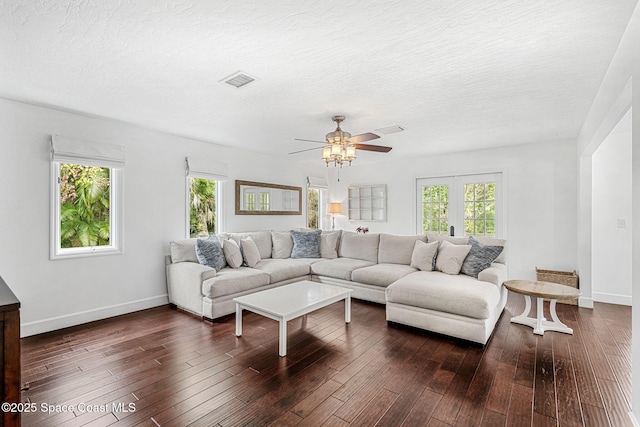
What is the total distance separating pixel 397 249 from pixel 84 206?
4.23 meters

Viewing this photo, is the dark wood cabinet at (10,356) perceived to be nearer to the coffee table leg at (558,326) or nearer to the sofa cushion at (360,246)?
the coffee table leg at (558,326)

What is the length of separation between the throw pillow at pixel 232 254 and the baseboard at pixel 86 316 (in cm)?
104

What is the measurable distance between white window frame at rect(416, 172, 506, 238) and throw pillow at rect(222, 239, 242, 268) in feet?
11.7

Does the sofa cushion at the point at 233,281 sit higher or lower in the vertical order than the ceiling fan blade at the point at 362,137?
lower

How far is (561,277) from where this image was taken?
425cm

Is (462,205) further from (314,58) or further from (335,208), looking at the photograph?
(314,58)

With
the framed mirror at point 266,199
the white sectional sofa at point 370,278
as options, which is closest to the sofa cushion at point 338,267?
the white sectional sofa at point 370,278

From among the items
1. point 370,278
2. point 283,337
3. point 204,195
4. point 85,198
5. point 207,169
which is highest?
point 207,169

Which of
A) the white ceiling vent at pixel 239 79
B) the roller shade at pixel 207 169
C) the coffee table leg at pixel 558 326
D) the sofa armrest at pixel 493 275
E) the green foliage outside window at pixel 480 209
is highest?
the white ceiling vent at pixel 239 79

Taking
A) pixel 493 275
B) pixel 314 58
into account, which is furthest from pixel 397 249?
pixel 314 58

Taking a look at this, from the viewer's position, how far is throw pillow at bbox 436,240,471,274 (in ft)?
12.5

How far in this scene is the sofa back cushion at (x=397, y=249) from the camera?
465 cm

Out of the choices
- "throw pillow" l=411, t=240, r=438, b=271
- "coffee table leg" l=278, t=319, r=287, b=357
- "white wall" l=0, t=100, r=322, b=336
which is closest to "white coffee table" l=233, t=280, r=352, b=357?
"coffee table leg" l=278, t=319, r=287, b=357

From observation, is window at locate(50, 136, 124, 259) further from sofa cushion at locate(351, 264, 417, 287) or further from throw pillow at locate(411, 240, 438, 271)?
throw pillow at locate(411, 240, 438, 271)
